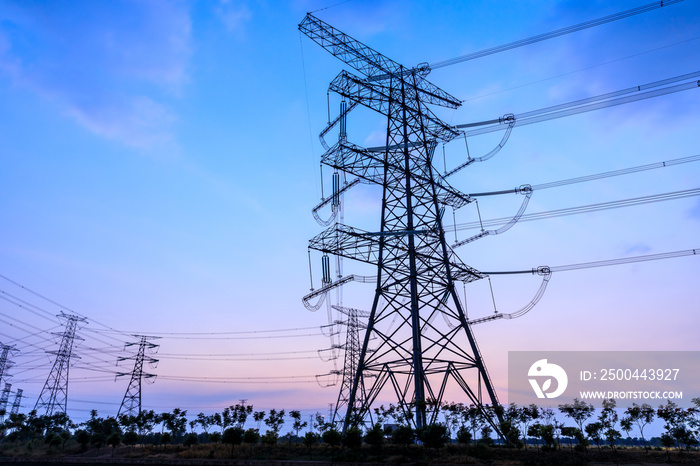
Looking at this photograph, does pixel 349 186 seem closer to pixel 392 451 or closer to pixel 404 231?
pixel 404 231

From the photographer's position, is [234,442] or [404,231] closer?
[404,231]

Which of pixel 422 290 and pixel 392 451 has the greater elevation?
pixel 422 290

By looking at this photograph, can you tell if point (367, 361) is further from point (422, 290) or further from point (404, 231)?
point (404, 231)

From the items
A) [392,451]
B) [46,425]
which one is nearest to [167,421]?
[46,425]

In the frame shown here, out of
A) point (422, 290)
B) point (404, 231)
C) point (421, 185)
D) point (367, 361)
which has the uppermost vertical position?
point (421, 185)

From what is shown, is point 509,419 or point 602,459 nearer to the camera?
point 602,459

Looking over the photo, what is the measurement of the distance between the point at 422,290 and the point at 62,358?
6196cm

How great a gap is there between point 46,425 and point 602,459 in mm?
80673

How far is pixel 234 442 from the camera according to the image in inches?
1727

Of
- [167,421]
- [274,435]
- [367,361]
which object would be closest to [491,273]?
[367,361]

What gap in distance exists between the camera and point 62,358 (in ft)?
228

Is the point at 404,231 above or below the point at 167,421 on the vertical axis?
above

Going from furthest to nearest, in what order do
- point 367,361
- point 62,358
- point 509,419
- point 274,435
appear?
point 62,358 → point 274,435 → point 509,419 → point 367,361

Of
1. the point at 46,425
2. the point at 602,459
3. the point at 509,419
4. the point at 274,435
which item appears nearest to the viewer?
the point at 602,459
